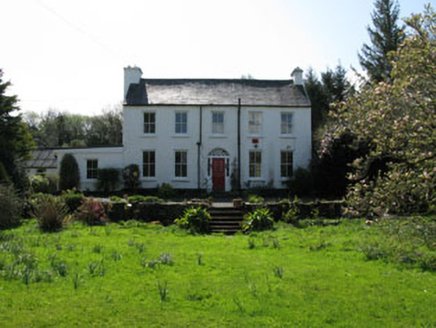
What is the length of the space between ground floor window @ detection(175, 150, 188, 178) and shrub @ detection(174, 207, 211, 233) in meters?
12.8

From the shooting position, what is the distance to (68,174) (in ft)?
86.1

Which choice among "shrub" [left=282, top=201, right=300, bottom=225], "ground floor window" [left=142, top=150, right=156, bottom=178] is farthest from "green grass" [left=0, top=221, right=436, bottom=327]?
"ground floor window" [left=142, top=150, right=156, bottom=178]

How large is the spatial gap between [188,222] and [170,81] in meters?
17.2

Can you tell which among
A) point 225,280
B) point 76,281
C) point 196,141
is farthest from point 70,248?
point 196,141

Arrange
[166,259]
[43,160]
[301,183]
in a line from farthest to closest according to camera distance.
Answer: [43,160]
[301,183]
[166,259]

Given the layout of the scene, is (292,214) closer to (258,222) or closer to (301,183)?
(258,222)

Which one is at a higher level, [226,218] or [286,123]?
[286,123]

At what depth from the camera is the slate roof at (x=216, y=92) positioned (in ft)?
90.1

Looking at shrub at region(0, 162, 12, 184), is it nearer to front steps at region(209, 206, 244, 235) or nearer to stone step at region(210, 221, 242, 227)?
front steps at region(209, 206, 244, 235)

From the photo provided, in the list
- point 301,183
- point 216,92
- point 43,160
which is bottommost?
point 301,183

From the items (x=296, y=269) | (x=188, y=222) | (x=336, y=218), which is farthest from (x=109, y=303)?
(x=336, y=218)

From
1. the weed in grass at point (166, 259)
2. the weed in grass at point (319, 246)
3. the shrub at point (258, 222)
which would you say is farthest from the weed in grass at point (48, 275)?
the shrub at point (258, 222)

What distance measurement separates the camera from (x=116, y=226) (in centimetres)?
1489

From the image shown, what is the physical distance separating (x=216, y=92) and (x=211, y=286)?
23024 millimetres
